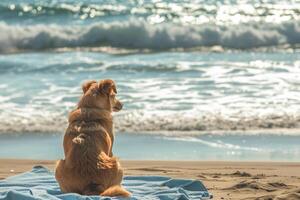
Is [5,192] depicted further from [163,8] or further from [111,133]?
[163,8]

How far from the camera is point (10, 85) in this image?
1350 centimetres

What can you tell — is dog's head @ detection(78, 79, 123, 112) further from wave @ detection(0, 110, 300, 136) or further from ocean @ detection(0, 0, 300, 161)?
wave @ detection(0, 110, 300, 136)

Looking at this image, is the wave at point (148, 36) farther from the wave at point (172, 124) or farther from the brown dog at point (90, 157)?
the brown dog at point (90, 157)

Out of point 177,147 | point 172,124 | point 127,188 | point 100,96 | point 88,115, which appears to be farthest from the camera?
point 172,124

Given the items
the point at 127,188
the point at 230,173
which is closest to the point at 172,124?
the point at 230,173

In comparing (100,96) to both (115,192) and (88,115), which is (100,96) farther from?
(115,192)

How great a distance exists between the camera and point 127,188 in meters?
6.71

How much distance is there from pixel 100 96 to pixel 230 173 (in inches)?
71.8

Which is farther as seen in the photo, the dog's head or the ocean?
the ocean

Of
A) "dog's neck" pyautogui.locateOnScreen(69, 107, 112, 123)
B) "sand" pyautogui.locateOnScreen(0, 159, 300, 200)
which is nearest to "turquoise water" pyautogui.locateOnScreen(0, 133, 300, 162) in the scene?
"sand" pyautogui.locateOnScreen(0, 159, 300, 200)

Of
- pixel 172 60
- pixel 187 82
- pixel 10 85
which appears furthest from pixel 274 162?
pixel 172 60

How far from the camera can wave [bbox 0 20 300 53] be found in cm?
1973

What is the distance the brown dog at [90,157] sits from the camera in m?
5.81

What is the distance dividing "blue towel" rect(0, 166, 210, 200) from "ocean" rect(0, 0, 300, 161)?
1607mm
